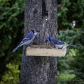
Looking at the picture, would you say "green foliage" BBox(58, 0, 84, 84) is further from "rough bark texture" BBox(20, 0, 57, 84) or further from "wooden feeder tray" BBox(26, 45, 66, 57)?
"wooden feeder tray" BBox(26, 45, 66, 57)

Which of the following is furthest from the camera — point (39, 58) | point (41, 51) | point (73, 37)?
point (73, 37)

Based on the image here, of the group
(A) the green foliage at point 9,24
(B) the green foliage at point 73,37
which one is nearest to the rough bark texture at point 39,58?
(B) the green foliage at point 73,37

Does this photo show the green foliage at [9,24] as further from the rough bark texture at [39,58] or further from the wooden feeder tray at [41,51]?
the wooden feeder tray at [41,51]

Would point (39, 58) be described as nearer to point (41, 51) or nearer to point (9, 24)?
point (41, 51)

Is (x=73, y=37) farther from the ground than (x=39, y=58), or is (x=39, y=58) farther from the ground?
(x=73, y=37)

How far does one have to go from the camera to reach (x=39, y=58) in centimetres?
286

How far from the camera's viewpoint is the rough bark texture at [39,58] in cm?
287

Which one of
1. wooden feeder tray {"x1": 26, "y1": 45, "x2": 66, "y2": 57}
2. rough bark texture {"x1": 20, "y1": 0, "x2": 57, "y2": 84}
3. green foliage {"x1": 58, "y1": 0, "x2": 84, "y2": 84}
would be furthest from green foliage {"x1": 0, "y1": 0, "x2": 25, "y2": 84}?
wooden feeder tray {"x1": 26, "y1": 45, "x2": 66, "y2": 57}

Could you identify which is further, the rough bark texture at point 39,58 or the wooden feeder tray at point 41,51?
the rough bark texture at point 39,58

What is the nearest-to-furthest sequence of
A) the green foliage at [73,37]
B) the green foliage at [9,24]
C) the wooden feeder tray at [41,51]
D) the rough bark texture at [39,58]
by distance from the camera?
the wooden feeder tray at [41,51], the rough bark texture at [39,58], the green foliage at [73,37], the green foliage at [9,24]

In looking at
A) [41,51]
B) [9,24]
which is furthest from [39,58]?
[9,24]

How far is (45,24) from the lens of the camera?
2926 millimetres

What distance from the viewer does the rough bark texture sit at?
2.87 metres

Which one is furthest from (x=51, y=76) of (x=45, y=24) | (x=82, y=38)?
(x=82, y=38)
